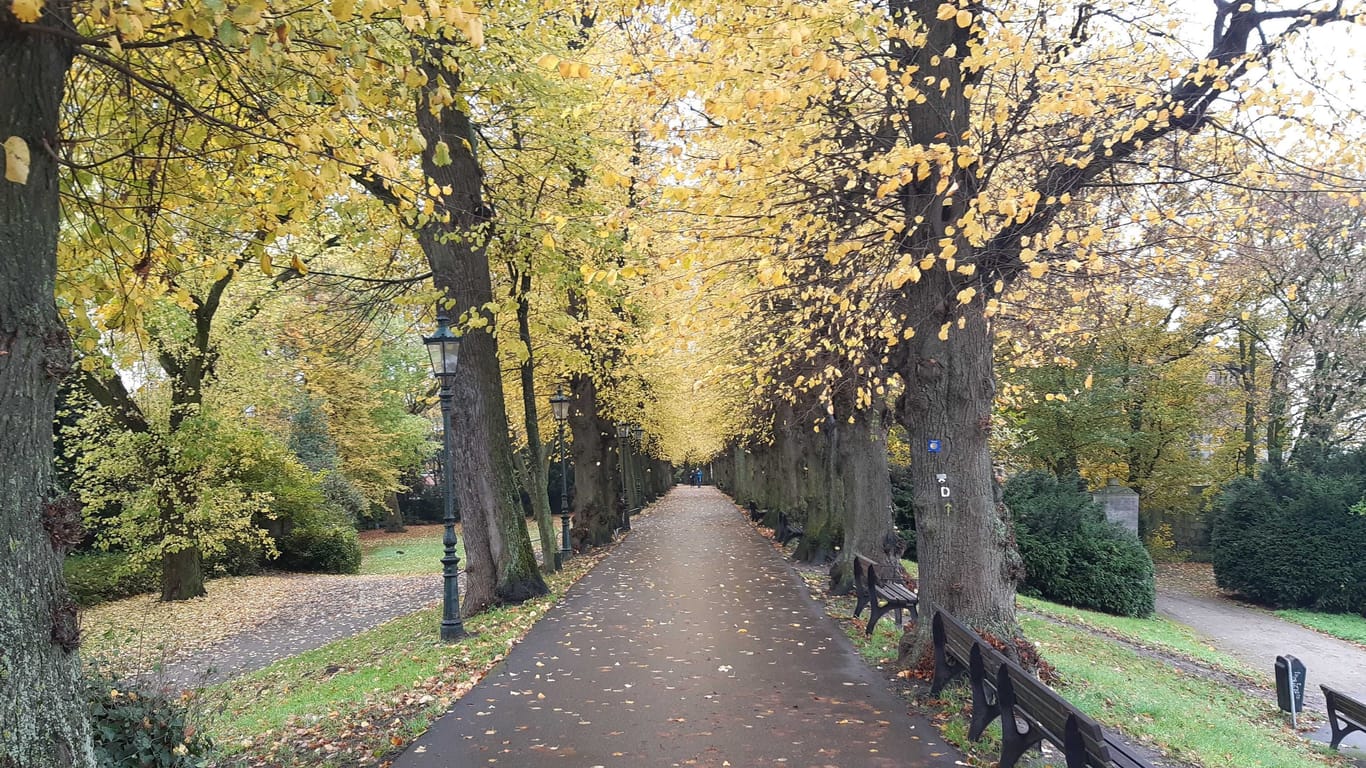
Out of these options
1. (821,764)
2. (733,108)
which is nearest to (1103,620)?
(821,764)

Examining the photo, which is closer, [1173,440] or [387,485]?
[1173,440]

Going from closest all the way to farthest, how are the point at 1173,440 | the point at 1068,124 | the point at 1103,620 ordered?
the point at 1068,124 → the point at 1103,620 → the point at 1173,440

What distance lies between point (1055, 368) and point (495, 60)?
2000 cm

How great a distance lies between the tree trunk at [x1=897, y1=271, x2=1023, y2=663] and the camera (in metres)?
7.50

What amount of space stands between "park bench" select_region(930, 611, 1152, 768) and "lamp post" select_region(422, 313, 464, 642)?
19.4ft

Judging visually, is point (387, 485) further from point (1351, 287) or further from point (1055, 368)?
point (1351, 287)

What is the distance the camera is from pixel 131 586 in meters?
20.0

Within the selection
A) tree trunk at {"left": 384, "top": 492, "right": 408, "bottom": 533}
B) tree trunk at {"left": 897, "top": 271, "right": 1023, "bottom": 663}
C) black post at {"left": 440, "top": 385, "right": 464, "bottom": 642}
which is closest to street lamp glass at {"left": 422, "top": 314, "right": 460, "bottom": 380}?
black post at {"left": 440, "top": 385, "right": 464, "bottom": 642}

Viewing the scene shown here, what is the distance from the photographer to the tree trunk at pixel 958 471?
7.50 m

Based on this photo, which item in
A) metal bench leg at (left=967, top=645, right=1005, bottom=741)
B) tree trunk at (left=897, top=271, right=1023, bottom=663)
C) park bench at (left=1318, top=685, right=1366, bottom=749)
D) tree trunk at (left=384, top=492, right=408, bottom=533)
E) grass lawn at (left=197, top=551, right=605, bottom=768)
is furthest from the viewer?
tree trunk at (left=384, top=492, right=408, bottom=533)

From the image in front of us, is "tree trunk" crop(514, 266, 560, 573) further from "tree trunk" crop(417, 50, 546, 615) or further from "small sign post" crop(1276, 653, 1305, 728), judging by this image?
"small sign post" crop(1276, 653, 1305, 728)

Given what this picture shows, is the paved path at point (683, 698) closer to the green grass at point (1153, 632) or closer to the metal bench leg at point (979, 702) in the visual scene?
the metal bench leg at point (979, 702)

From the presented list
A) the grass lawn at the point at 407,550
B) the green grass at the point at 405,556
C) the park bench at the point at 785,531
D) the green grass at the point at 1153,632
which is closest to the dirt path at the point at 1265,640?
the green grass at the point at 1153,632

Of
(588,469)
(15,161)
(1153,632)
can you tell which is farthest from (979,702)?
(588,469)
